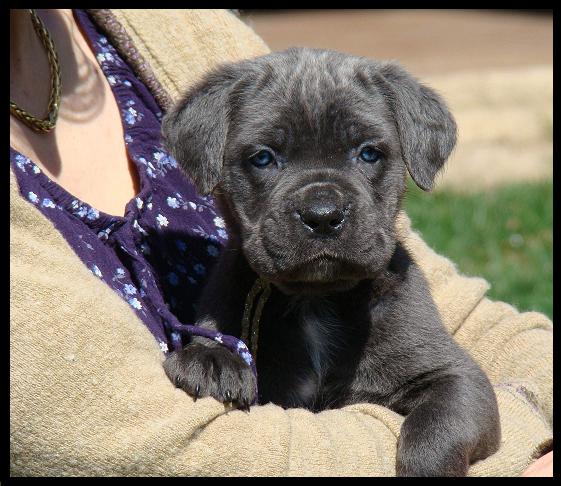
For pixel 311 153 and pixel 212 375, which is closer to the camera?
pixel 212 375

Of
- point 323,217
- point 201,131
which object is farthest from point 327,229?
point 201,131

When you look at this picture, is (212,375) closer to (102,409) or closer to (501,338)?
(102,409)

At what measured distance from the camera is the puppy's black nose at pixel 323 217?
3178mm

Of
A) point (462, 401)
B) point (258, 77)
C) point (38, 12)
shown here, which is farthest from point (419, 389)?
point (38, 12)

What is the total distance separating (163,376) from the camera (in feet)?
9.82

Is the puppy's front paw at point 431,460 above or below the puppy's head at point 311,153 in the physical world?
below

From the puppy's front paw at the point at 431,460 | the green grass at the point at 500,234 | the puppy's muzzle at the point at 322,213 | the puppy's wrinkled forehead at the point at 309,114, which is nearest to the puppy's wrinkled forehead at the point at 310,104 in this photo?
the puppy's wrinkled forehead at the point at 309,114

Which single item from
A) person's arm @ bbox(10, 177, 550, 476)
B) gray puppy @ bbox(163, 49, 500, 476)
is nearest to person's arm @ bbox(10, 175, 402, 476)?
person's arm @ bbox(10, 177, 550, 476)

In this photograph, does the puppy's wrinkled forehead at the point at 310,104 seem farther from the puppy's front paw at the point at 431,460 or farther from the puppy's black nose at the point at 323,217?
the puppy's front paw at the point at 431,460

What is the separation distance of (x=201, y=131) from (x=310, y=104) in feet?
1.41

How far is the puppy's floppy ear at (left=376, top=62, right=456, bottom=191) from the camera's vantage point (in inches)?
142

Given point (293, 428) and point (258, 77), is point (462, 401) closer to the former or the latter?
point (293, 428)

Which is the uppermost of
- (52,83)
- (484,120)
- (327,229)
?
(52,83)

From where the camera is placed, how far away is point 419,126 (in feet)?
11.9
